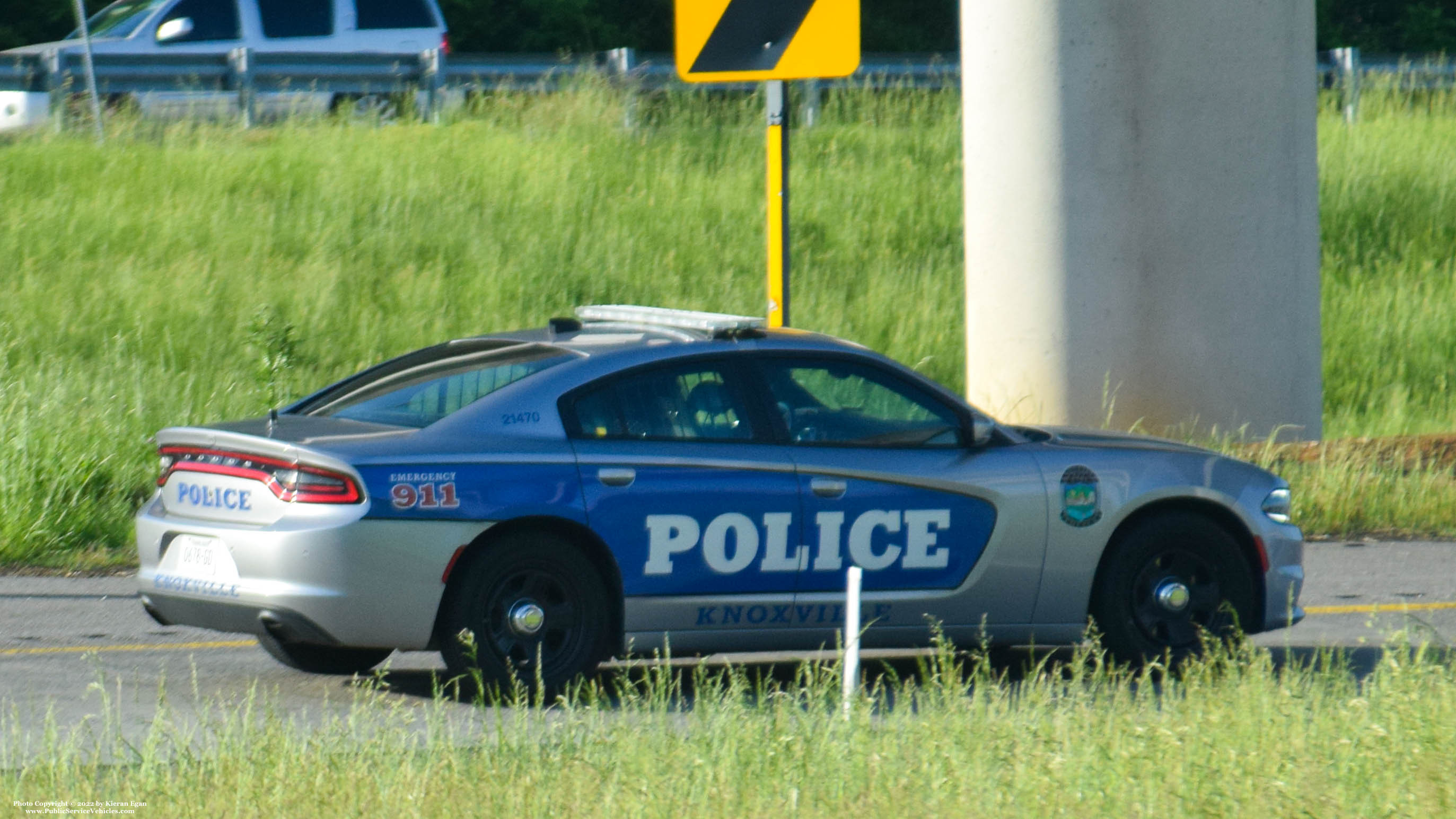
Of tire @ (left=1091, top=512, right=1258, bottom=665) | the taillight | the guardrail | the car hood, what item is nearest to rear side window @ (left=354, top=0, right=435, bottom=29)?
the guardrail

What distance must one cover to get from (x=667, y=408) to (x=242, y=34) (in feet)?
52.3

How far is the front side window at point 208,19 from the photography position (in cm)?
2170

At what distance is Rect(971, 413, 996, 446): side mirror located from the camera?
8133 mm

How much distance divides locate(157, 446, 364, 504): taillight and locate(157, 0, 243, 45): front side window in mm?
15175

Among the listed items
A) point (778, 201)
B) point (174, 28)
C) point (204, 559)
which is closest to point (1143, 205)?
point (778, 201)

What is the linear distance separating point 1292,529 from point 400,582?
3757 millimetres

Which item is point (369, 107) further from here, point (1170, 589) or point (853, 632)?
point (853, 632)

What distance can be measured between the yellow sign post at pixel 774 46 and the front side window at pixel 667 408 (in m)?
2.20

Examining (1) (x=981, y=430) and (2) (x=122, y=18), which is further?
(2) (x=122, y=18)

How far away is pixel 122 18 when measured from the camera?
854 inches

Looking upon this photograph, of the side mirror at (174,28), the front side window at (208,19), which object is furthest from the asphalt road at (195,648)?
the front side window at (208,19)

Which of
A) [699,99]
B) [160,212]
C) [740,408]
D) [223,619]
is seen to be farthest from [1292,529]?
[699,99]

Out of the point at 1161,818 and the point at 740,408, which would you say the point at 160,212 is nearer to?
the point at 740,408

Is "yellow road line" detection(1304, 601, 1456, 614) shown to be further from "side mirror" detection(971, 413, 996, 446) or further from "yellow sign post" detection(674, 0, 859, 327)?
"yellow sign post" detection(674, 0, 859, 327)
